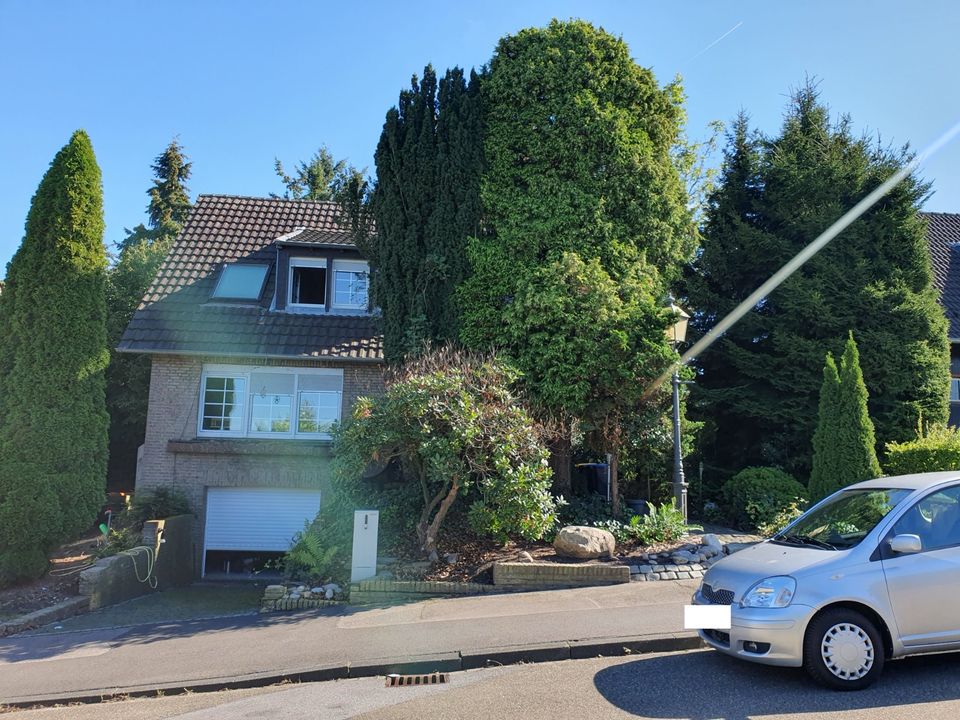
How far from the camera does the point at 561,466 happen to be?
1262 cm

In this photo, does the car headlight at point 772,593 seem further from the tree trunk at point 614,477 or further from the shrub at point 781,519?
the shrub at point 781,519

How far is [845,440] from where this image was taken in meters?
11.8

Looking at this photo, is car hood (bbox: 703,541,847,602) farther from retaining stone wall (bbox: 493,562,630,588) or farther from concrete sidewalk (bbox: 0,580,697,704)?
retaining stone wall (bbox: 493,562,630,588)

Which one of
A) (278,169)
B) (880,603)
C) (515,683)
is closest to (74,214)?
(515,683)

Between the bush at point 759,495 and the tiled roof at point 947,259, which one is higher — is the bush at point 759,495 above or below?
below

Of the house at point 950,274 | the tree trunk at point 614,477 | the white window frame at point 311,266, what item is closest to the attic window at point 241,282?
the white window frame at point 311,266

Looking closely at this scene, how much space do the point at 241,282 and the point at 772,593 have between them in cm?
1317

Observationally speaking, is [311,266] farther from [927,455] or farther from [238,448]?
[927,455]

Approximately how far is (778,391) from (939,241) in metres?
11.2

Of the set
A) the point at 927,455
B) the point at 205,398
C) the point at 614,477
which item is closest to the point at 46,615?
the point at 205,398

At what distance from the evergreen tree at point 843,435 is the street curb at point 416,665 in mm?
6593

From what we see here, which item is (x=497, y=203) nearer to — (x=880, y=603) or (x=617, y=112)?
(x=617, y=112)

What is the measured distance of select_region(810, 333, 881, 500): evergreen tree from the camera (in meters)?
11.7

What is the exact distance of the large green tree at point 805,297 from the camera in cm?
1450
